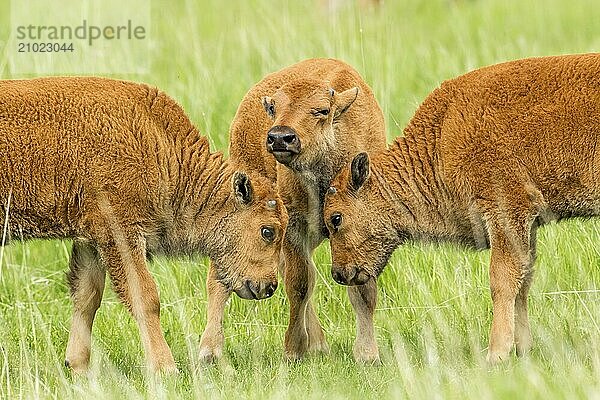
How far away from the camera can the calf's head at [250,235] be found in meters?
9.30

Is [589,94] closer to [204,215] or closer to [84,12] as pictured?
[204,215]

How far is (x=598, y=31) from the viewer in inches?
626

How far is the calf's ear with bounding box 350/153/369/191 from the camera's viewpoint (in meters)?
9.20

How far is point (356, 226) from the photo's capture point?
9.41 m

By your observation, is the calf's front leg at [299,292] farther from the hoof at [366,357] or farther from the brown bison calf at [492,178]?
the brown bison calf at [492,178]

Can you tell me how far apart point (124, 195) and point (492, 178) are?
227 centimetres

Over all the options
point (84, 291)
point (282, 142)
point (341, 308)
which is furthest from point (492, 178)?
point (84, 291)

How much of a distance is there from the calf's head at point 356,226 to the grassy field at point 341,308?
1.83 feet

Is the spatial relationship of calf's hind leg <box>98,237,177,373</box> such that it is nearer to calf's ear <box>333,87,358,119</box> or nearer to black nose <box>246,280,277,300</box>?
black nose <box>246,280,277,300</box>

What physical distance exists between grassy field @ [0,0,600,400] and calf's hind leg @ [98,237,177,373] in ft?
0.55

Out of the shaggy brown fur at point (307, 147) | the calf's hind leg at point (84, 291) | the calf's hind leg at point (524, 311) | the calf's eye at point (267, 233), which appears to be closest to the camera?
the shaggy brown fur at point (307, 147)

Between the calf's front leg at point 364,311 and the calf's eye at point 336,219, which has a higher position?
the calf's eye at point 336,219

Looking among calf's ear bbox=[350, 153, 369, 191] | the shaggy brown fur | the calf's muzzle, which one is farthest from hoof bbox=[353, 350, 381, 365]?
the calf's muzzle

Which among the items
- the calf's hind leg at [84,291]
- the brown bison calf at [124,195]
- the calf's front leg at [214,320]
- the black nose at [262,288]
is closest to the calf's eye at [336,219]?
the brown bison calf at [124,195]
